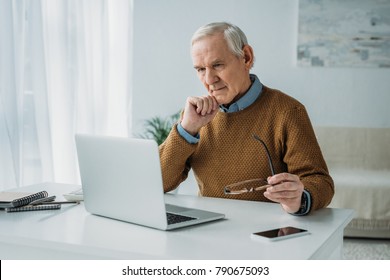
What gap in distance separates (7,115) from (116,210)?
1.86m

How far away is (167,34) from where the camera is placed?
196 inches

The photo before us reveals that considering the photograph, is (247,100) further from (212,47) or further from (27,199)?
(27,199)

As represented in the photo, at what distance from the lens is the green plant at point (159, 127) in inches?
185

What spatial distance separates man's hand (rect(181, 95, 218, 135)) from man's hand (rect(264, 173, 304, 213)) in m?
Result: 0.47

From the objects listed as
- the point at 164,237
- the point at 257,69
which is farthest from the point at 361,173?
the point at 164,237

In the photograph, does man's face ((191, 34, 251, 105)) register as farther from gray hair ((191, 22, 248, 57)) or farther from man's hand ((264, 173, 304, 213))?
man's hand ((264, 173, 304, 213))

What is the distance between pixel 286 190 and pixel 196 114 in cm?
51

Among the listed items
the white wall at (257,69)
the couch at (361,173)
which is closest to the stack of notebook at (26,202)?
the couch at (361,173)

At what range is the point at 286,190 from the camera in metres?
1.51

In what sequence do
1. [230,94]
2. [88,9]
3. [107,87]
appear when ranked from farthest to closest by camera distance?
[107,87]
[88,9]
[230,94]

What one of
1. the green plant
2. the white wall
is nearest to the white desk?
the green plant
